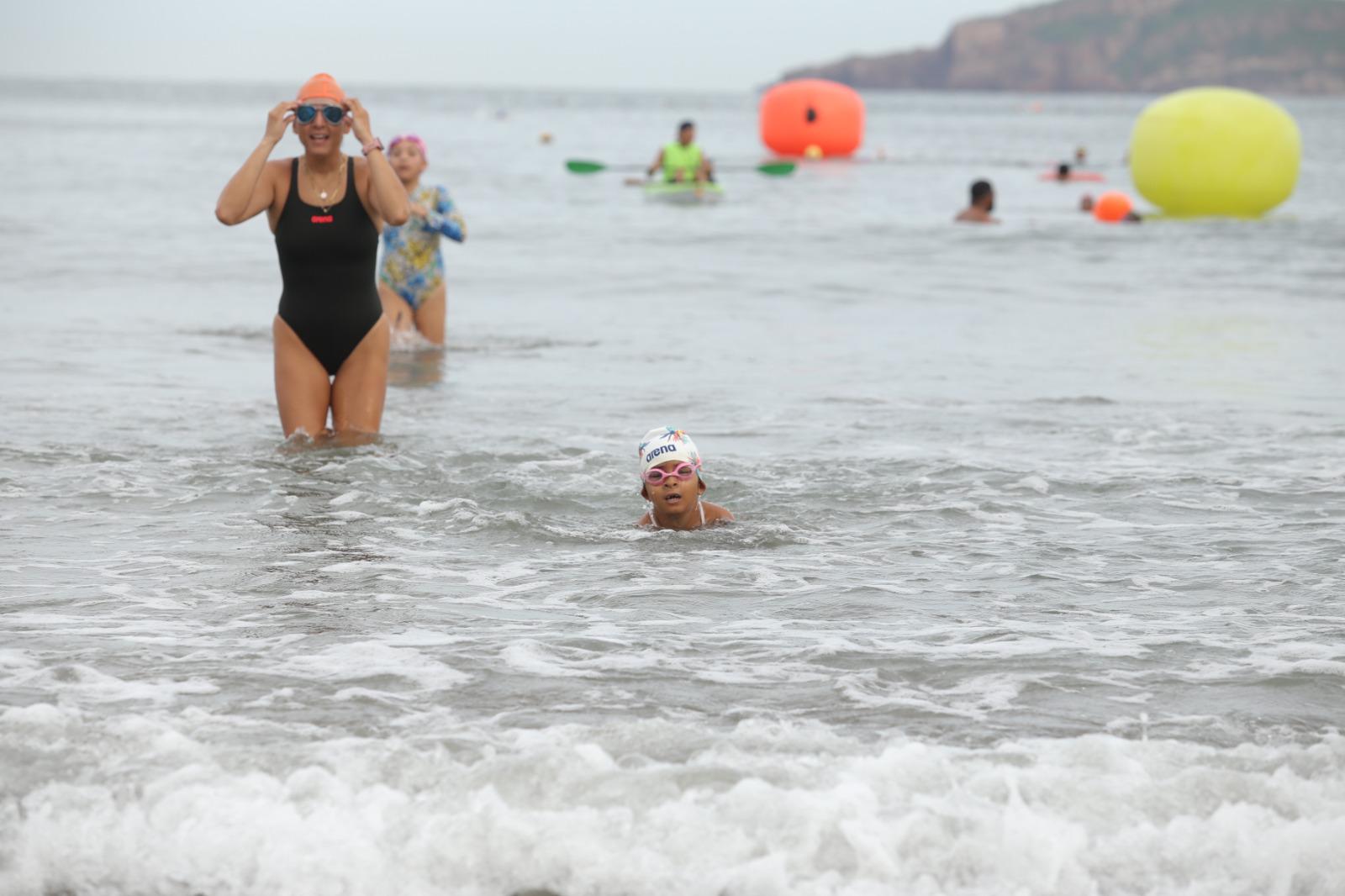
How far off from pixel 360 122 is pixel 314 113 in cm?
22

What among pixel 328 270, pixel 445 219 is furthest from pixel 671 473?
pixel 445 219

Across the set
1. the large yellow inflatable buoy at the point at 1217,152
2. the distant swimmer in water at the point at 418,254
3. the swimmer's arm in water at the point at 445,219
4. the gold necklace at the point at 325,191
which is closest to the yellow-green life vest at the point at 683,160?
the large yellow inflatable buoy at the point at 1217,152

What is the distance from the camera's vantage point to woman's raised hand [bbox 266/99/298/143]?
7.45 meters

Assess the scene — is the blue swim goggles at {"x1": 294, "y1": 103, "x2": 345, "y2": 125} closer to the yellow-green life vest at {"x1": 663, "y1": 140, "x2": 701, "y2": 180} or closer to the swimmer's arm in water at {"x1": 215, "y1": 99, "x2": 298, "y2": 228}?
the swimmer's arm in water at {"x1": 215, "y1": 99, "x2": 298, "y2": 228}

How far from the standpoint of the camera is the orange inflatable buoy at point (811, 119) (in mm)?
47875

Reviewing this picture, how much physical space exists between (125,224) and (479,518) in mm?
19377

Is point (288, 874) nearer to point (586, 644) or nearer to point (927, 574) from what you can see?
point (586, 644)

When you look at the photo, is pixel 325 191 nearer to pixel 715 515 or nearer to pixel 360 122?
pixel 360 122

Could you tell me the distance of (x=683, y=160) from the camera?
31594 mm

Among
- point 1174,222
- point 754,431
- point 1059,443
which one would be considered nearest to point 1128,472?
point 1059,443

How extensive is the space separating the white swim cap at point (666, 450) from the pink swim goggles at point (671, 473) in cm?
3

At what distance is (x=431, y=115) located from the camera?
105 meters

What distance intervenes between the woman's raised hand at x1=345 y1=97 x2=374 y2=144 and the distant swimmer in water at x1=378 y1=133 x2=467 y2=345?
3367 mm

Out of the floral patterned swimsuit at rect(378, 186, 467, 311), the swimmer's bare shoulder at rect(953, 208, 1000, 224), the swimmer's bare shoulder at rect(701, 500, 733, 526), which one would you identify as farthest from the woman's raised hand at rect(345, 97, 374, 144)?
the swimmer's bare shoulder at rect(953, 208, 1000, 224)
